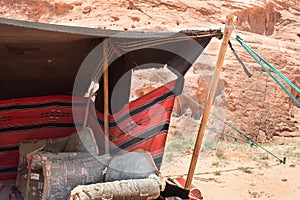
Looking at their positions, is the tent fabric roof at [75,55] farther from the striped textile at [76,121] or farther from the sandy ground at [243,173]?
the sandy ground at [243,173]

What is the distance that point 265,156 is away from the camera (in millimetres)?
6809

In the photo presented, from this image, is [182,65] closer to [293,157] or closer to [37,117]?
[37,117]

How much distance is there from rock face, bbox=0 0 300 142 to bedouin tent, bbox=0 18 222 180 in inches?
211

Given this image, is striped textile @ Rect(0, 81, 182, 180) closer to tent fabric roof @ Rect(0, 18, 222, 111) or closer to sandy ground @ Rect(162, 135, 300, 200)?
tent fabric roof @ Rect(0, 18, 222, 111)

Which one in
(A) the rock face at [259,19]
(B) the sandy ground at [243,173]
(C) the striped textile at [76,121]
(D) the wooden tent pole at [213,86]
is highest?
(D) the wooden tent pole at [213,86]

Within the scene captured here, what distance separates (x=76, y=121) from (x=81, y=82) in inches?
17.0

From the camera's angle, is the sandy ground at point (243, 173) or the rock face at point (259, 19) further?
the rock face at point (259, 19)

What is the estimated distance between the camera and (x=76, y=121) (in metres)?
4.01

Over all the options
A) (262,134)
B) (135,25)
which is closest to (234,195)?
(262,134)

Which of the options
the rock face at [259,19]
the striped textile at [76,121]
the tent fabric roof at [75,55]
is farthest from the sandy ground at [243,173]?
the rock face at [259,19]

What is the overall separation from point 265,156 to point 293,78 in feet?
13.6

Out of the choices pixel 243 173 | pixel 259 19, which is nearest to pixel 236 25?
pixel 259 19

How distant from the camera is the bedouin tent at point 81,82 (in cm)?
301

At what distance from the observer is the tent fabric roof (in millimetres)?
2746
